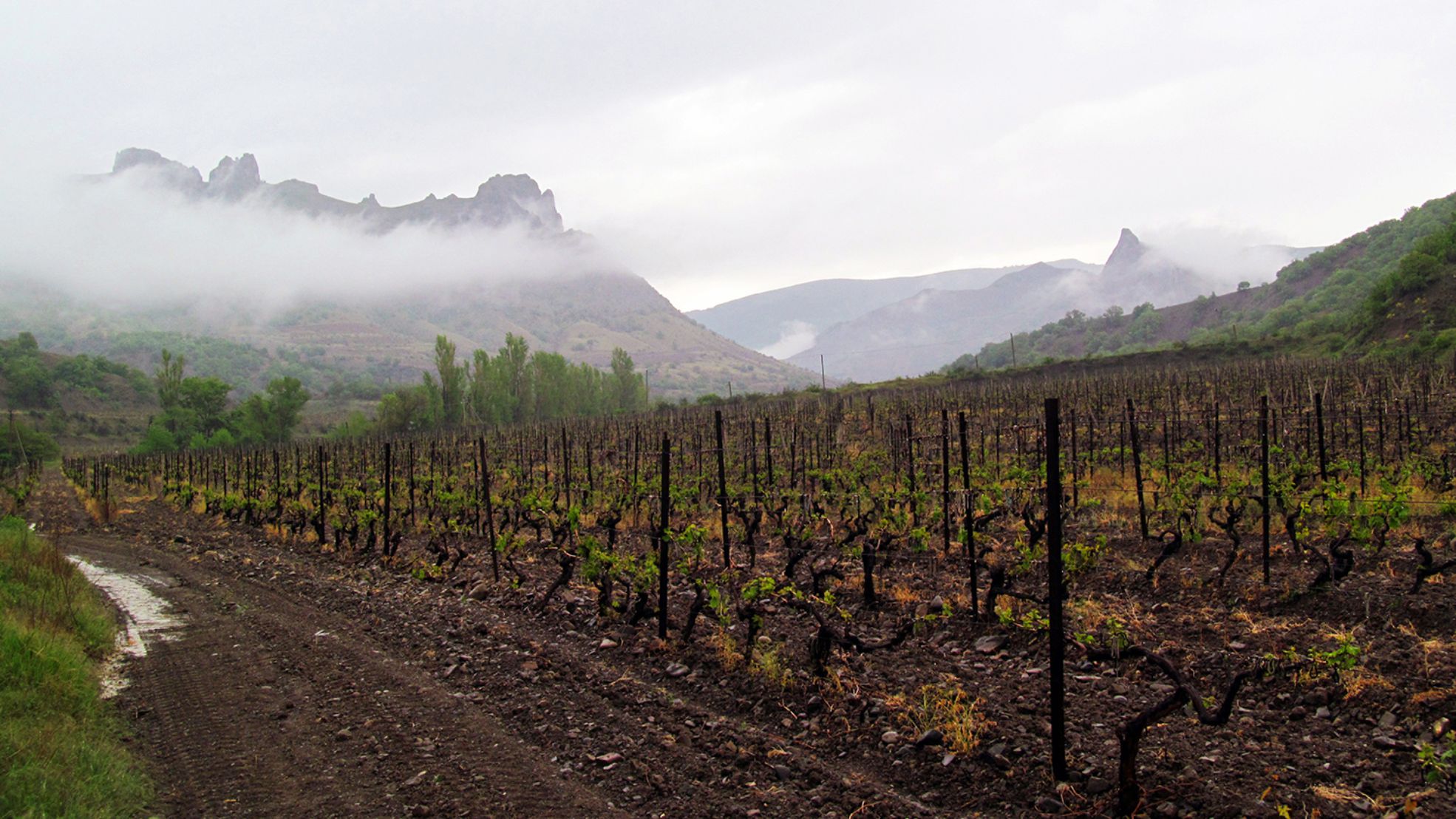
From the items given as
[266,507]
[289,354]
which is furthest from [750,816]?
[289,354]

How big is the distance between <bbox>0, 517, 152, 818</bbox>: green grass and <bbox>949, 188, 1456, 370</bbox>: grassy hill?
38527mm

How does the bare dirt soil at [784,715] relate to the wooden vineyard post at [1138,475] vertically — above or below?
below

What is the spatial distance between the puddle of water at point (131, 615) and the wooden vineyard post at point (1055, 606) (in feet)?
23.3

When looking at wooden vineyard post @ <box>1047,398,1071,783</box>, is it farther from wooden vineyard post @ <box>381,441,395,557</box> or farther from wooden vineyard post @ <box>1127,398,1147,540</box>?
wooden vineyard post @ <box>381,441,395,557</box>

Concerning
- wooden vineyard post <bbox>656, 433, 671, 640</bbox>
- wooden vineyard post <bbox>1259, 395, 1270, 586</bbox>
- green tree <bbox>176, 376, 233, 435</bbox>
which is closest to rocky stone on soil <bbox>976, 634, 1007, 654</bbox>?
wooden vineyard post <bbox>656, 433, 671, 640</bbox>

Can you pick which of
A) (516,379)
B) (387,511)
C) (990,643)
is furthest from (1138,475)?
(516,379)

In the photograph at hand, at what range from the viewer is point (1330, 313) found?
63.3m

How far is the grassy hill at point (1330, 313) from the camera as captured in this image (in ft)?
125

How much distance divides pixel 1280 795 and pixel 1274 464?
12.3 m

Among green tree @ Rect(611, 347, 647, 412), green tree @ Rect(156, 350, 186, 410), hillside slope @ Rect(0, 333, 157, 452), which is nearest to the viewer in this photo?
green tree @ Rect(156, 350, 186, 410)

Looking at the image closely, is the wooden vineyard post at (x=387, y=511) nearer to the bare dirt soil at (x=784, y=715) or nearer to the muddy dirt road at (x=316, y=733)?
the muddy dirt road at (x=316, y=733)

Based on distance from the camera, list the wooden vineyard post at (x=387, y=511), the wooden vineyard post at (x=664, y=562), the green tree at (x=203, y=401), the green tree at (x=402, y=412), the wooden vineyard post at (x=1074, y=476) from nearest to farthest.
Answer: the wooden vineyard post at (x=664, y=562)
the wooden vineyard post at (x=1074, y=476)
the wooden vineyard post at (x=387, y=511)
the green tree at (x=402, y=412)
the green tree at (x=203, y=401)

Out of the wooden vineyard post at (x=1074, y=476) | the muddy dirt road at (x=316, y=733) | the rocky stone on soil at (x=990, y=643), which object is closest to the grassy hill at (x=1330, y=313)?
the wooden vineyard post at (x=1074, y=476)

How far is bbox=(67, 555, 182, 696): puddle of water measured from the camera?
7228 millimetres
